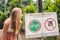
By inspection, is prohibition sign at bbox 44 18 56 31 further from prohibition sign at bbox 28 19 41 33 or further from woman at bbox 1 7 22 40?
woman at bbox 1 7 22 40

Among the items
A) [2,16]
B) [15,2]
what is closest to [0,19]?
[2,16]

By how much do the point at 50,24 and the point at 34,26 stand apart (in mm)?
278

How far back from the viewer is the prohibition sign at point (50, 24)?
2674mm

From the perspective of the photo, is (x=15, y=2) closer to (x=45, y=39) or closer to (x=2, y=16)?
(x=2, y=16)

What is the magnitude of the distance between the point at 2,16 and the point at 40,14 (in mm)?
1253

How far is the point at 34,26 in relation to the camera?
8.51 ft

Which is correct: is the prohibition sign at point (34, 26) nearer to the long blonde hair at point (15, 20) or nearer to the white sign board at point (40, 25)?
the white sign board at point (40, 25)

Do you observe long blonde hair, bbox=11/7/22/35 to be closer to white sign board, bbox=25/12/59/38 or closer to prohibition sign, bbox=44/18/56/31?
white sign board, bbox=25/12/59/38

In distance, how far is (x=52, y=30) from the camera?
270cm

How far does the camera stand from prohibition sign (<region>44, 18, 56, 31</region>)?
2674mm

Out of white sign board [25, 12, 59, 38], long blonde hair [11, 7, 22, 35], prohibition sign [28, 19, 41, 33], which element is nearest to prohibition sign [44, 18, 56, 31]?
white sign board [25, 12, 59, 38]

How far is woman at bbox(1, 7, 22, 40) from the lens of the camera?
97.3 inches

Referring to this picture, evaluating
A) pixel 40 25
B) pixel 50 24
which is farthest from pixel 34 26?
pixel 50 24

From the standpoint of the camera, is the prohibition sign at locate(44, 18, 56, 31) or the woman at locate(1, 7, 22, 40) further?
the prohibition sign at locate(44, 18, 56, 31)
